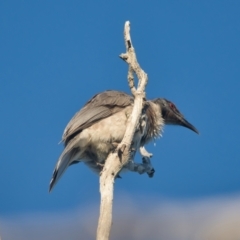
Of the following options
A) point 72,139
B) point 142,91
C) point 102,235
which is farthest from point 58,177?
point 102,235

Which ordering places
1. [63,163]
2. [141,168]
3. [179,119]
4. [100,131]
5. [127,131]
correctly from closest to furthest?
[127,131] → [141,168] → [63,163] → [100,131] → [179,119]

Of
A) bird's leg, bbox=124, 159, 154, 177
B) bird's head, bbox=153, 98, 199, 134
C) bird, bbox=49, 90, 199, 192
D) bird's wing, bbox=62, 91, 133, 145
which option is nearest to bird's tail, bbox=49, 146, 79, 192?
bird, bbox=49, 90, 199, 192

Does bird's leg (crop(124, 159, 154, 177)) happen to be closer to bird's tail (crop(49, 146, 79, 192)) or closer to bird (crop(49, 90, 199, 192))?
bird (crop(49, 90, 199, 192))

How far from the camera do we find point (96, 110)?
10.6m

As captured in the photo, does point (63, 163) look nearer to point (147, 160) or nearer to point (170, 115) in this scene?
point (147, 160)

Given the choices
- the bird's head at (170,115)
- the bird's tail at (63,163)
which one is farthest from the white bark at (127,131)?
the bird's head at (170,115)

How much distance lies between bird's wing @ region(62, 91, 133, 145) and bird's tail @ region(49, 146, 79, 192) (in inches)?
7.8

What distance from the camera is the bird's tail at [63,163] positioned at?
9297mm

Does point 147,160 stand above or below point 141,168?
above

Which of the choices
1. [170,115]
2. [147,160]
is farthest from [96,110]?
[170,115]

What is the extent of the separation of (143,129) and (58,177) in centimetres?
149

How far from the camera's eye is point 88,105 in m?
10.7

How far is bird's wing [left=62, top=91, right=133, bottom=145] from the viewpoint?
10.2 metres

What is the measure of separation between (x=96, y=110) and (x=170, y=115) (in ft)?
5.64
